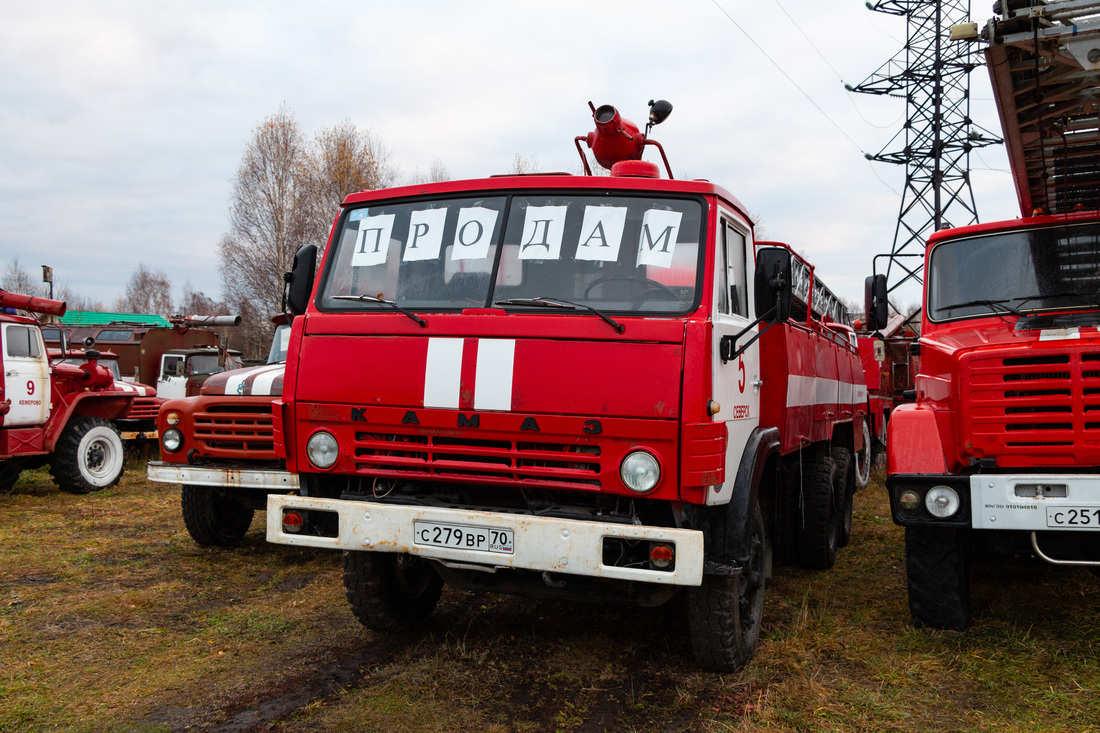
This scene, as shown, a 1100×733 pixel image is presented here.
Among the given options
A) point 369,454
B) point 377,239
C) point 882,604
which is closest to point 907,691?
point 882,604

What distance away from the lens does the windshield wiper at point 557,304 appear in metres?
3.55

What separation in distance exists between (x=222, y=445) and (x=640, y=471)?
4.13 metres

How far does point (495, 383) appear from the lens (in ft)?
12.0

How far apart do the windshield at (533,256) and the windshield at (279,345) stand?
12.9 feet

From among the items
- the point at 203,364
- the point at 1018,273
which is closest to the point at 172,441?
the point at 1018,273

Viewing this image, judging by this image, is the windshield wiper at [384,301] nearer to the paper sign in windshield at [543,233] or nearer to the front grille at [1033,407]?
the paper sign in windshield at [543,233]

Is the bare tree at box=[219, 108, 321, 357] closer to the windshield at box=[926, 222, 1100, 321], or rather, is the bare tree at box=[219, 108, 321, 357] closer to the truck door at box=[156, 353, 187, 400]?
the truck door at box=[156, 353, 187, 400]

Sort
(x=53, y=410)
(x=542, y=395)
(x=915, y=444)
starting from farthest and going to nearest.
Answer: (x=53, y=410) < (x=915, y=444) < (x=542, y=395)

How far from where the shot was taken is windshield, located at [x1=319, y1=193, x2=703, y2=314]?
3797 millimetres

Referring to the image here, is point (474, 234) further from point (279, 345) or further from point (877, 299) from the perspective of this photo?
point (279, 345)

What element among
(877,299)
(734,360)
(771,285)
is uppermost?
(877,299)

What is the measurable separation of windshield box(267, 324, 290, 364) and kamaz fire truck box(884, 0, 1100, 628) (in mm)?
5725

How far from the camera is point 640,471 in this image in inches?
137

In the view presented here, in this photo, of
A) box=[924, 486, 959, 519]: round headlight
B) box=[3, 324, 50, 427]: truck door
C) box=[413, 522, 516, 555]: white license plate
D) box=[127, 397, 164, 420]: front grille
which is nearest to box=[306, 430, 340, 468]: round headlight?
box=[413, 522, 516, 555]: white license plate
